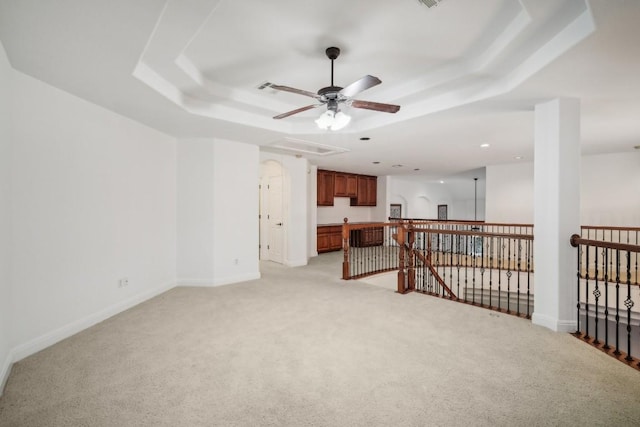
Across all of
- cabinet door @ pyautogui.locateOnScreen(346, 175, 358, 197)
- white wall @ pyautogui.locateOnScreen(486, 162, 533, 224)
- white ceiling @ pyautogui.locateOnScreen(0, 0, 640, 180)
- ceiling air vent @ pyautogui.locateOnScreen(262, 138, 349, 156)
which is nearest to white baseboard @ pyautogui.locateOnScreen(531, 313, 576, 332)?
white ceiling @ pyautogui.locateOnScreen(0, 0, 640, 180)

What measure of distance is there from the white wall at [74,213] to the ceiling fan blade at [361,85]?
2834 mm

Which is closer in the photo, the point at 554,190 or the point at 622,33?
the point at 622,33

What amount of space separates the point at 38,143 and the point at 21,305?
1477mm

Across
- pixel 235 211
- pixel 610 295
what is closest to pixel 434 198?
pixel 610 295

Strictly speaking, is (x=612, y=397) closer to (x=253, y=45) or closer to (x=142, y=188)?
(x=253, y=45)

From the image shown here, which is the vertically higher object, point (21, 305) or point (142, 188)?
point (142, 188)

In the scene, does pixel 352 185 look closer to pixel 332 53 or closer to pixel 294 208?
pixel 294 208

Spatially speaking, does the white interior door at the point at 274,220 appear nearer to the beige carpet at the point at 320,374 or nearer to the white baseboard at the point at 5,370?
the beige carpet at the point at 320,374

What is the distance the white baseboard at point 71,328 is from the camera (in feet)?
8.31

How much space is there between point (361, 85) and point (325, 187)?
6.29 meters

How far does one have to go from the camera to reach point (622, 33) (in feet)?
6.44

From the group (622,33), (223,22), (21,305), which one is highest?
(223,22)

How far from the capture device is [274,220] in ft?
23.5

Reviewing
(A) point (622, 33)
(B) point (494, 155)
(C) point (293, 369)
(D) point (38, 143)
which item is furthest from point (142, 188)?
(B) point (494, 155)
